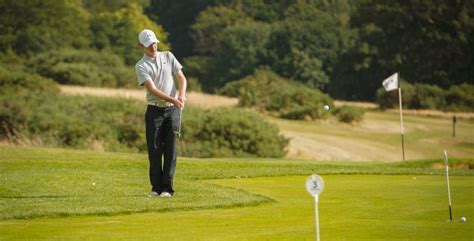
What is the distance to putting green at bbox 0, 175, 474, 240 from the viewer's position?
1076cm

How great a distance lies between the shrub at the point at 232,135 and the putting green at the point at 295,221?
27.0 metres

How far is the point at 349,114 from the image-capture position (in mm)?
59719

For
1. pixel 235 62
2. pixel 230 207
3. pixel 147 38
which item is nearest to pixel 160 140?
pixel 147 38

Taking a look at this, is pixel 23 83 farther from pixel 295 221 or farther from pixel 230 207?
pixel 295 221

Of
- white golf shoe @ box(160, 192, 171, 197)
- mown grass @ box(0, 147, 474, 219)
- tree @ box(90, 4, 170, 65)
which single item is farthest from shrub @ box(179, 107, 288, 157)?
tree @ box(90, 4, 170, 65)

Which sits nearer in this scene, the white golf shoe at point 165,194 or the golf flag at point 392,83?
the white golf shoe at point 165,194

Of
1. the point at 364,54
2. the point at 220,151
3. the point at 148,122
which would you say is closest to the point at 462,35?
the point at 364,54

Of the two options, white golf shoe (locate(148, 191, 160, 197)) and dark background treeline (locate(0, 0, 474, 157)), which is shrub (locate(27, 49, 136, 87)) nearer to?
dark background treeline (locate(0, 0, 474, 157))

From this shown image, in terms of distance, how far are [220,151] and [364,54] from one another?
48403 millimetres

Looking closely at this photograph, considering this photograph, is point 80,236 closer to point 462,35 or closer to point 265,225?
point 265,225

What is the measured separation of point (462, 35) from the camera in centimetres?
8069

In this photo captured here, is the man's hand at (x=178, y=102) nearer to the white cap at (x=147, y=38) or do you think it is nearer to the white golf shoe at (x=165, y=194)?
the white cap at (x=147, y=38)

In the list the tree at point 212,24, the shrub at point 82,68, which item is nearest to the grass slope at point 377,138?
the shrub at point 82,68

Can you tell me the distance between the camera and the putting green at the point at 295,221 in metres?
10.8
